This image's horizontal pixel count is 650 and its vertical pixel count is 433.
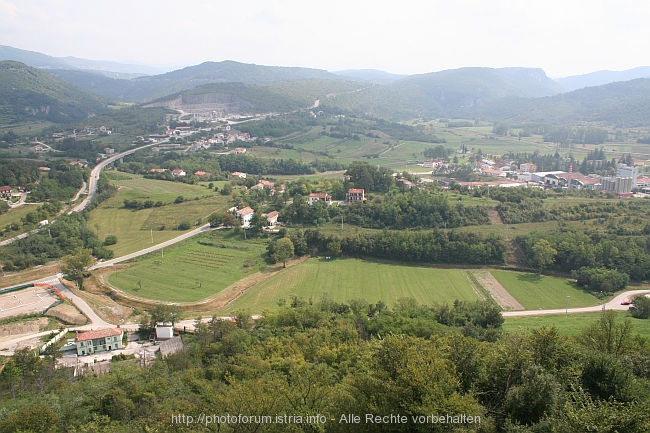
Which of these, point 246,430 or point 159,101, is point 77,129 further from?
point 246,430

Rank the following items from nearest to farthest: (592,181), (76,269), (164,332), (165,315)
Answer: (164,332)
(165,315)
(76,269)
(592,181)

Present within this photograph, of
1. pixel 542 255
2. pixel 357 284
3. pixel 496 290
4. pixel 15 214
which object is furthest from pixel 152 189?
pixel 542 255

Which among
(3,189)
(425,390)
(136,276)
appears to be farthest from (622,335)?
(3,189)

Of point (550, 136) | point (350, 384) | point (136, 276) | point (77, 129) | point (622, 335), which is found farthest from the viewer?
point (550, 136)

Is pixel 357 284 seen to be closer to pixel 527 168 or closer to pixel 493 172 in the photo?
pixel 493 172

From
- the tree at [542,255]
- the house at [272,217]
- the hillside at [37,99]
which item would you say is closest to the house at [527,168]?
the tree at [542,255]

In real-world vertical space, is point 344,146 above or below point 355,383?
below
